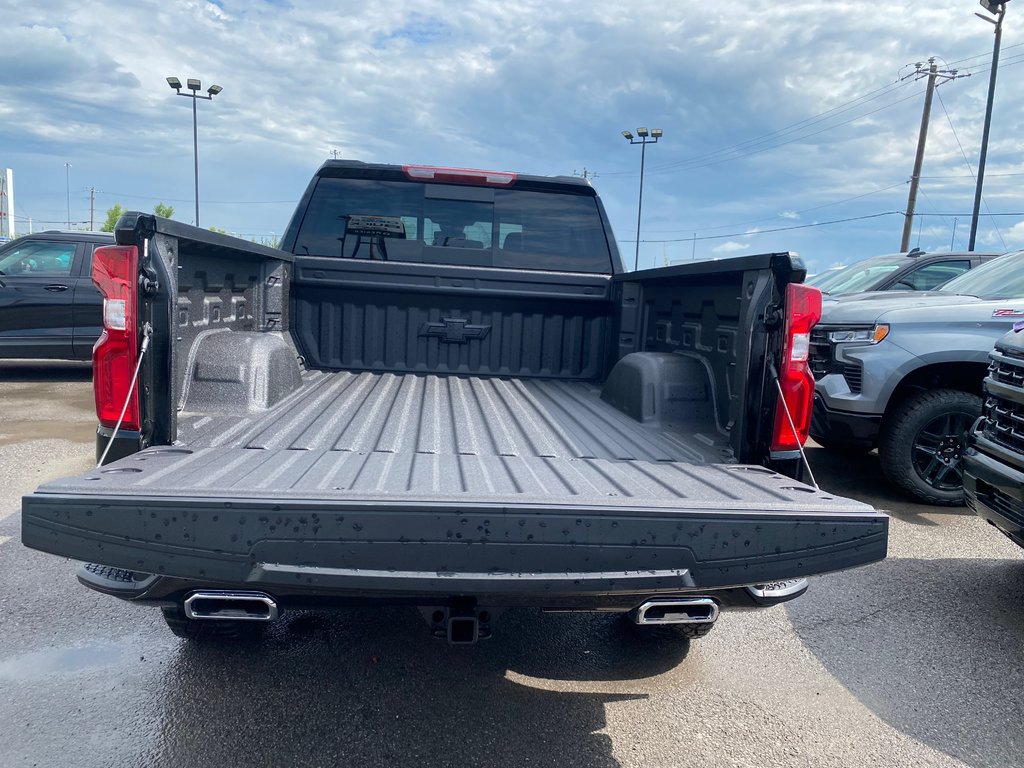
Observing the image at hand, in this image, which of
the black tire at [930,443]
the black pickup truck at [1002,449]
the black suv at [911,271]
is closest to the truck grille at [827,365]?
the black tire at [930,443]

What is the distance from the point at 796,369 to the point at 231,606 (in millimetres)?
2061

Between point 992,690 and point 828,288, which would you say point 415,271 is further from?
point 828,288

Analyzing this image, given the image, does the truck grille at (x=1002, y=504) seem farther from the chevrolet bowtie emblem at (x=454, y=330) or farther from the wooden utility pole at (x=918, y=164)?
the wooden utility pole at (x=918, y=164)

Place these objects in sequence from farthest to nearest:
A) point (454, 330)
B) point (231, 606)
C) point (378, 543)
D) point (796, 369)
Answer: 1. point (454, 330)
2. point (796, 369)
3. point (231, 606)
4. point (378, 543)

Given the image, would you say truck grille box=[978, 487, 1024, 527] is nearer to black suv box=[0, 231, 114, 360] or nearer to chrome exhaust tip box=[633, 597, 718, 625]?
chrome exhaust tip box=[633, 597, 718, 625]

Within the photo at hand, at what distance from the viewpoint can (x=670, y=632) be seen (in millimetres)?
3172

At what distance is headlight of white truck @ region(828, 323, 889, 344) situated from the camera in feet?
17.8

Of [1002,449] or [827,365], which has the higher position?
[827,365]

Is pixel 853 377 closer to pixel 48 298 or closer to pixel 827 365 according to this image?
pixel 827 365

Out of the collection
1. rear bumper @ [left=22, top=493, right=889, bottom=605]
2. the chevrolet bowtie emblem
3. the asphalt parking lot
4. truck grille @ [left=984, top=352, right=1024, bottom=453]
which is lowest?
the asphalt parking lot

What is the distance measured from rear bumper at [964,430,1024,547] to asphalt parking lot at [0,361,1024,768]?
2.00 ft

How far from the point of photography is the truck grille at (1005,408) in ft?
11.7

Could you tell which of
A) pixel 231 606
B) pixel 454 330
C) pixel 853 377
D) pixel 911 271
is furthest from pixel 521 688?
pixel 911 271

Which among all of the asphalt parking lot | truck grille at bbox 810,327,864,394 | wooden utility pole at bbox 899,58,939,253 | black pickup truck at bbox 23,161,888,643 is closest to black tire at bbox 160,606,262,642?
black pickup truck at bbox 23,161,888,643
